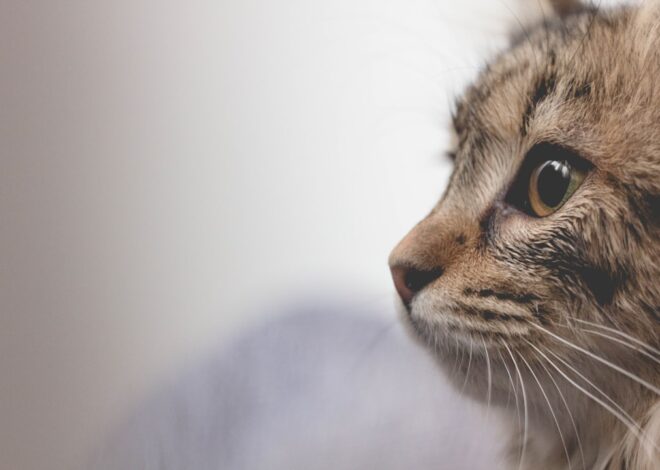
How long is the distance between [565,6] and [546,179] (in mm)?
234

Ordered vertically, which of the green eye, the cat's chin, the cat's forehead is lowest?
the cat's chin

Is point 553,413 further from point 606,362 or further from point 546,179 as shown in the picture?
point 546,179

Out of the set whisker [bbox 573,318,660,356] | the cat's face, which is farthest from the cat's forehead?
whisker [bbox 573,318,660,356]

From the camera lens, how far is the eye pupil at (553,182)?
2.04ft

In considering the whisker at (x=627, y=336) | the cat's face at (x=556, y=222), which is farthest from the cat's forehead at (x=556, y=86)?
the whisker at (x=627, y=336)

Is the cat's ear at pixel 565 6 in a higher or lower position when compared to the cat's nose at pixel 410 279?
higher

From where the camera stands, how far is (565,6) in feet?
2.48

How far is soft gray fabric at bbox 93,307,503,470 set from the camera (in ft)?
2.34

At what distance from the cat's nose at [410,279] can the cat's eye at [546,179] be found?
107mm

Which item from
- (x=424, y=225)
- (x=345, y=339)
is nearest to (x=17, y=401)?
(x=345, y=339)

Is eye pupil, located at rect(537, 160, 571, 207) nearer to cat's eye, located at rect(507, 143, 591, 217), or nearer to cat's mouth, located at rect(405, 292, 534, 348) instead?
cat's eye, located at rect(507, 143, 591, 217)

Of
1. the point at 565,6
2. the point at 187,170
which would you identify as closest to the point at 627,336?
the point at 565,6

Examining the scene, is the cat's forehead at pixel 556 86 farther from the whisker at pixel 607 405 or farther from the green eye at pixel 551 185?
the whisker at pixel 607 405

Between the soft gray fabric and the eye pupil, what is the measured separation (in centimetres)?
20
